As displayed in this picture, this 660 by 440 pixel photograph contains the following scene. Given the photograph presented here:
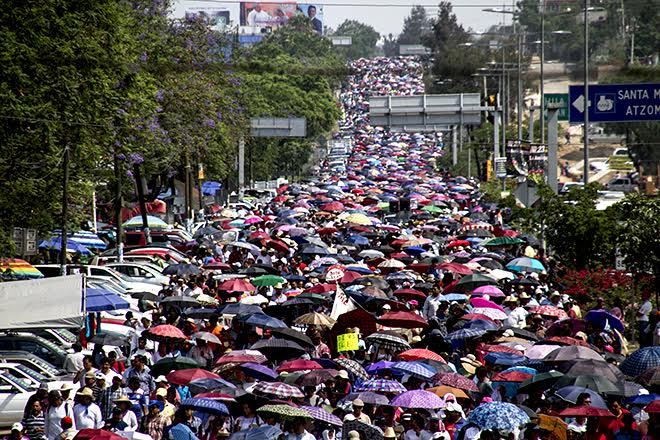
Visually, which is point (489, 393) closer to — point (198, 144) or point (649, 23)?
point (198, 144)

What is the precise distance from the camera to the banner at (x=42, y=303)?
24969 millimetres

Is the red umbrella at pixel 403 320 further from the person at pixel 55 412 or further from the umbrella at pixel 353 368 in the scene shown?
the person at pixel 55 412

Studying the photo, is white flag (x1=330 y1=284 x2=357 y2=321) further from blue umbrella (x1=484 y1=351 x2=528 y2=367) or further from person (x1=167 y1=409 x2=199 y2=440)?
person (x1=167 y1=409 x2=199 y2=440)

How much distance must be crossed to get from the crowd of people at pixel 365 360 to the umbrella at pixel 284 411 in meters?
0.03

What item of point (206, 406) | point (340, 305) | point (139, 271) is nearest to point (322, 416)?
point (206, 406)

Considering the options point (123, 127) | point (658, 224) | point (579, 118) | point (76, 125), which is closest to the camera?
point (658, 224)

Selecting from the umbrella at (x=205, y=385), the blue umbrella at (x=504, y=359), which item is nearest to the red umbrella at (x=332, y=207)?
Result: the blue umbrella at (x=504, y=359)

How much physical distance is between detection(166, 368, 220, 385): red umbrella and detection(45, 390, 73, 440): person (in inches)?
61.8

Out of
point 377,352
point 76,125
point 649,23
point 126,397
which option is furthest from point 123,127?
point 649,23

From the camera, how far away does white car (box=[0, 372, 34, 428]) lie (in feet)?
71.9

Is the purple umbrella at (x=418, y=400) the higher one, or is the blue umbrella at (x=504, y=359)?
the purple umbrella at (x=418, y=400)

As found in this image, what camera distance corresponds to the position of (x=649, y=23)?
5300 inches

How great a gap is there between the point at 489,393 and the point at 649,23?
120 m

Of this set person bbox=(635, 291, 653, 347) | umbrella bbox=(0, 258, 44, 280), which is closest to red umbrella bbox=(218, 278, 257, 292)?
umbrella bbox=(0, 258, 44, 280)
